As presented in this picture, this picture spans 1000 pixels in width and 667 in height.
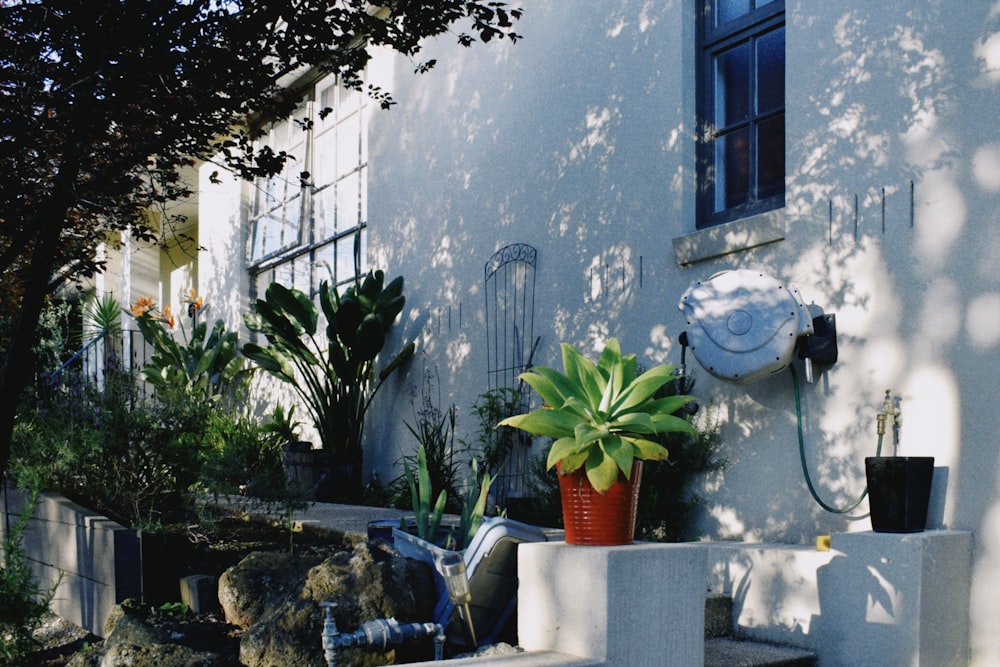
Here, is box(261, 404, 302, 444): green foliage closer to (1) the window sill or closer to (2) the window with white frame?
(2) the window with white frame

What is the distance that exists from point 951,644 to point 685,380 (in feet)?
6.64

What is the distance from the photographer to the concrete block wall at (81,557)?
4.85m

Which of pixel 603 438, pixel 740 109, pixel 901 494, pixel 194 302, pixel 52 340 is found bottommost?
pixel 901 494

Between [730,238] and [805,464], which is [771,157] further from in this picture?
[805,464]

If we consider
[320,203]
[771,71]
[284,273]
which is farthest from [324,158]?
[771,71]

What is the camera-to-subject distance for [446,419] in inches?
320

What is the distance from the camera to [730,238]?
5.41 meters

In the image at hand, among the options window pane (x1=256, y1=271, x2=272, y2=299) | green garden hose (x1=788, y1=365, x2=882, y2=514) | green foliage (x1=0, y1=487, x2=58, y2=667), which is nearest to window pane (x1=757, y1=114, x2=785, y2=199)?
green garden hose (x1=788, y1=365, x2=882, y2=514)

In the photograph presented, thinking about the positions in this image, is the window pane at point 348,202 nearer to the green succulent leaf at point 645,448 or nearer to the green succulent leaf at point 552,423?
the green succulent leaf at point 552,423

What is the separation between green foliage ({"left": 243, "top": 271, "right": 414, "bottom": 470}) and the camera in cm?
862

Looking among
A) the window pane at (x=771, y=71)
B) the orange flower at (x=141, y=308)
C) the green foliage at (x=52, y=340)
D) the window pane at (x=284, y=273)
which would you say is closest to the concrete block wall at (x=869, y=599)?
the window pane at (x=771, y=71)

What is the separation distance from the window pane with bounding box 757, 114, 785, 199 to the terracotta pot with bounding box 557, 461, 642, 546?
2.56 meters

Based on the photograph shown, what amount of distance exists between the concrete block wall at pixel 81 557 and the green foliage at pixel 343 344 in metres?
2.93

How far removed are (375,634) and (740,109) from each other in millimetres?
3671
